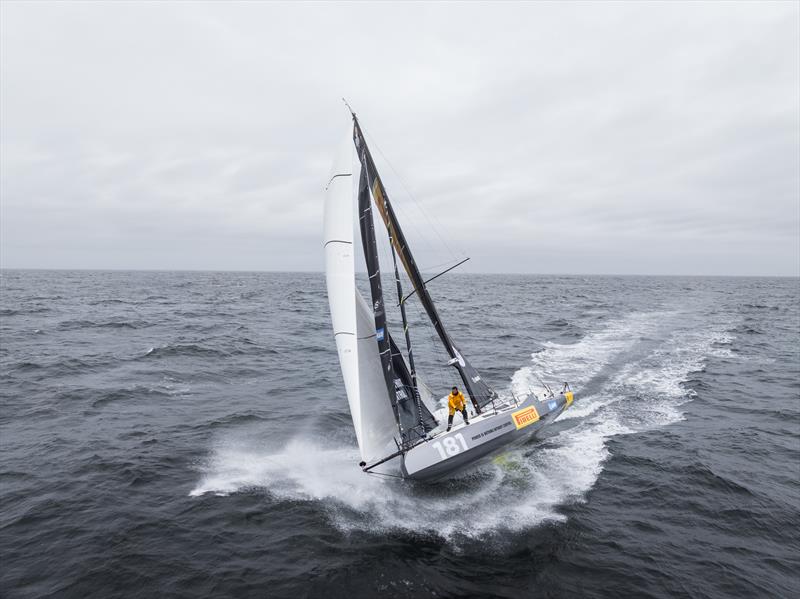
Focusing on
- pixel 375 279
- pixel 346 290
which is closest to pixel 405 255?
pixel 375 279

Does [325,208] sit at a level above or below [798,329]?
above

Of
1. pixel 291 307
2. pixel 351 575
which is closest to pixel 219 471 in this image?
pixel 351 575

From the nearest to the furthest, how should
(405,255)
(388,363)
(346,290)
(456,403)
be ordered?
(346,290) < (388,363) < (456,403) < (405,255)

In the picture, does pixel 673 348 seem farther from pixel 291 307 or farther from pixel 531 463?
pixel 291 307

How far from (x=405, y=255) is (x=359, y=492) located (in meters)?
7.69

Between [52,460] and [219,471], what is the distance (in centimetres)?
573

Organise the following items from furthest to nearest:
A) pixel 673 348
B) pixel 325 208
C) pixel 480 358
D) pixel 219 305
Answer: pixel 219 305
pixel 673 348
pixel 480 358
pixel 325 208

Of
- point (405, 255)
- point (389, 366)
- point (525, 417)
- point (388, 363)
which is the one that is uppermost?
point (405, 255)

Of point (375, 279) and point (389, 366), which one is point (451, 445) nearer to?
point (389, 366)

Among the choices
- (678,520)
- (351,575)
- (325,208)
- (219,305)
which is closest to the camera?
(351,575)

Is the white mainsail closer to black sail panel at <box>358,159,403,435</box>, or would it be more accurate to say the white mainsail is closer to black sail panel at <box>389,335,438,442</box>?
black sail panel at <box>358,159,403,435</box>

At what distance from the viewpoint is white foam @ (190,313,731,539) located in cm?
1252

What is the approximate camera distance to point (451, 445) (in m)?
13.5

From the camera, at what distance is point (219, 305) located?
64.4 metres
